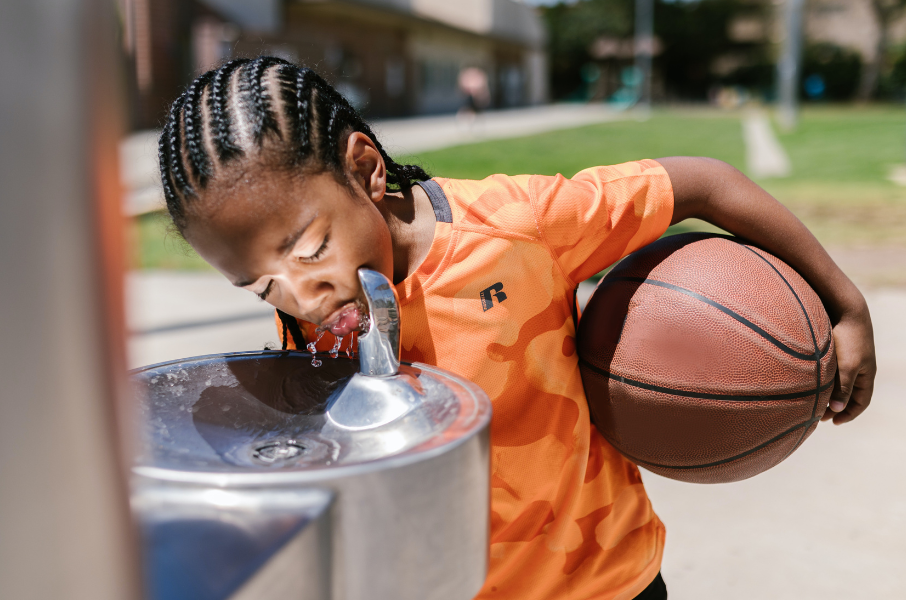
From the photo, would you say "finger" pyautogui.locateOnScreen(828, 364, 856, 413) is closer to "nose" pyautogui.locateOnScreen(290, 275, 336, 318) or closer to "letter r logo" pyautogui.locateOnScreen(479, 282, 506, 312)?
"letter r logo" pyautogui.locateOnScreen(479, 282, 506, 312)

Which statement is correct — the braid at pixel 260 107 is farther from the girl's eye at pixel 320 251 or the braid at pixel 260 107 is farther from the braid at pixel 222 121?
the girl's eye at pixel 320 251

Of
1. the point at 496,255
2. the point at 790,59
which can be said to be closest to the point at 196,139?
the point at 496,255

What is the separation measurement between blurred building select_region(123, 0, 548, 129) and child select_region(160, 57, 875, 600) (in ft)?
0.94

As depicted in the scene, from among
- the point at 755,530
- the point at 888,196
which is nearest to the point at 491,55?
the point at 888,196

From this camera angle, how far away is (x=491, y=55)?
46.7 meters

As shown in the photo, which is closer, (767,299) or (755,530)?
(767,299)

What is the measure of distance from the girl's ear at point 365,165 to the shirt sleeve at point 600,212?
269 mm

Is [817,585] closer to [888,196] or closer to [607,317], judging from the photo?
[607,317]

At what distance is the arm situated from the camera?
162 cm

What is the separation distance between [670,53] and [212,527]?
57.6 meters

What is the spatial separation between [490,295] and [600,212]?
0.24 meters

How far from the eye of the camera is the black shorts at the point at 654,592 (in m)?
1.75

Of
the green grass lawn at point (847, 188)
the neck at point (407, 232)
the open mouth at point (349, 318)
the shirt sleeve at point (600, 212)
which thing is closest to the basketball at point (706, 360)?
the shirt sleeve at point (600, 212)


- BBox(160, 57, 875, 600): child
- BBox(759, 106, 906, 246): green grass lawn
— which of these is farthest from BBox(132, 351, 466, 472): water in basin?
BBox(759, 106, 906, 246): green grass lawn
